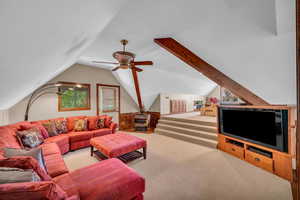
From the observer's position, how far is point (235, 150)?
2852 millimetres

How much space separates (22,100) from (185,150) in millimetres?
4719

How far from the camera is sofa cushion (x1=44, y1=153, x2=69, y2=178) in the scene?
1.56 m

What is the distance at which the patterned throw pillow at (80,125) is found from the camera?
3458 millimetres

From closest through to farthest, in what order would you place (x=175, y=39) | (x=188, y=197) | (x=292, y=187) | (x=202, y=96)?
(x=188, y=197), (x=292, y=187), (x=175, y=39), (x=202, y=96)

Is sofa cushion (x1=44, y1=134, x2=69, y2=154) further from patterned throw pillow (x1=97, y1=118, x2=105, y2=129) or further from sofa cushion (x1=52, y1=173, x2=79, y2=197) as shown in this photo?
sofa cushion (x1=52, y1=173, x2=79, y2=197)

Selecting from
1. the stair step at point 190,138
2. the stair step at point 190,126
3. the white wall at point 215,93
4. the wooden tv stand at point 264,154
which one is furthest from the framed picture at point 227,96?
the wooden tv stand at point 264,154

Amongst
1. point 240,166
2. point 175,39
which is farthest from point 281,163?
point 175,39

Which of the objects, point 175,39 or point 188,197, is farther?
point 175,39

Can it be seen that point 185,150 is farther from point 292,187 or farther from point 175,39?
point 175,39

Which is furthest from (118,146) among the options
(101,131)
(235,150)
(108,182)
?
(235,150)

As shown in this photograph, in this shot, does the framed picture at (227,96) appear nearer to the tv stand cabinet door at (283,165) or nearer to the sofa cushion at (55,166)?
the tv stand cabinet door at (283,165)

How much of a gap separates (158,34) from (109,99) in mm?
3540

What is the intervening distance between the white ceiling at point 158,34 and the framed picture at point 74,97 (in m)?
1.60

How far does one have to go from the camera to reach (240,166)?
2.45 m
